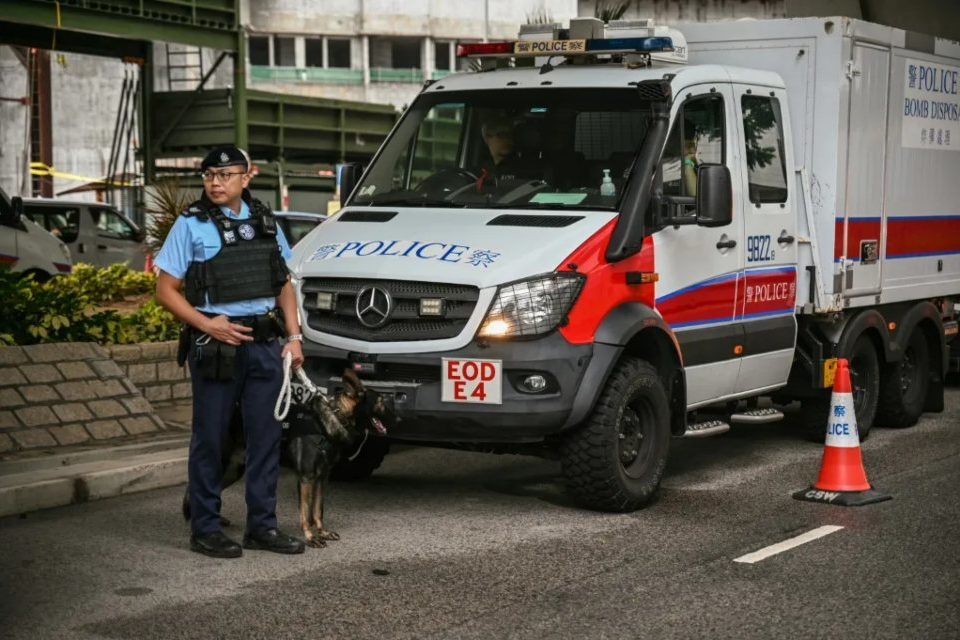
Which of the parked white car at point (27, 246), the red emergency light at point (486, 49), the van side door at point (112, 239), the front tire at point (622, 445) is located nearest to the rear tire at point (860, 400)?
the front tire at point (622, 445)

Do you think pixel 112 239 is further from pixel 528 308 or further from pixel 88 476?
pixel 528 308

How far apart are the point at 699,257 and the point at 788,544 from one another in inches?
81.3

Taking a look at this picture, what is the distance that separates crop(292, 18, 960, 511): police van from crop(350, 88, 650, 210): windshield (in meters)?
0.02

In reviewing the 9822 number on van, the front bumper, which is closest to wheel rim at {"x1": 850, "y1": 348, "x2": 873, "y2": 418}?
the 9822 number on van

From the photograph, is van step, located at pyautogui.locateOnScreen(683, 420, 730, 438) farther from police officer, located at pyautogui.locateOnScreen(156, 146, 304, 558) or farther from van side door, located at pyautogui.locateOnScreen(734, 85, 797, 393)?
police officer, located at pyautogui.locateOnScreen(156, 146, 304, 558)

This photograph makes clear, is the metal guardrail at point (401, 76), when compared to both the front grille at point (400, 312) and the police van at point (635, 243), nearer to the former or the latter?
the police van at point (635, 243)

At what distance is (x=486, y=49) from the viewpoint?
377 inches

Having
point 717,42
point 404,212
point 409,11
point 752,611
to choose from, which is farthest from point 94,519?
point 409,11

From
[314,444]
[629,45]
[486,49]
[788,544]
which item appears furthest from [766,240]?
[314,444]

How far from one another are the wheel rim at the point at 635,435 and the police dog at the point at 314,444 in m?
1.61

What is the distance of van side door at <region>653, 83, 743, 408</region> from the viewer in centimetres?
854

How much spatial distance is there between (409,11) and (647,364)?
51.4 metres

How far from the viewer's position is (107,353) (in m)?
10.6

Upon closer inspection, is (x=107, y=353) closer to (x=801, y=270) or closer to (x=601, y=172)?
(x=601, y=172)
